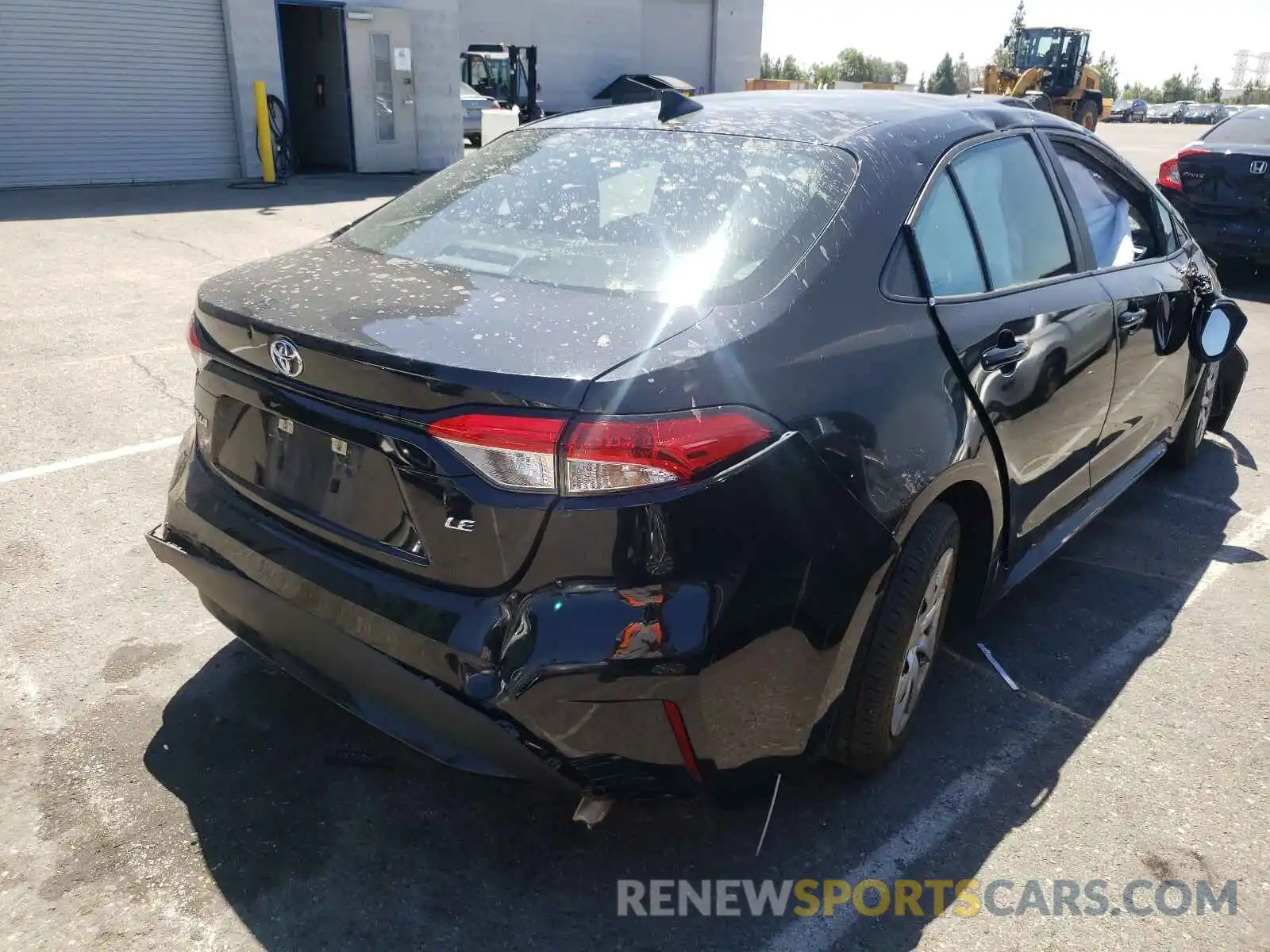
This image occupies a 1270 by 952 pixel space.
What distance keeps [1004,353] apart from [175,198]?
13743 millimetres

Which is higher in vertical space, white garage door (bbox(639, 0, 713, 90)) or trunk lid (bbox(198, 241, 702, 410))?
white garage door (bbox(639, 0, 713, 90))

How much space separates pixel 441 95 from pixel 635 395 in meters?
18.0

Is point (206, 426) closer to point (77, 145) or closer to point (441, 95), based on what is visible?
point (77, 145)

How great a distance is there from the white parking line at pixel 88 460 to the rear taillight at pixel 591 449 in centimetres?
333

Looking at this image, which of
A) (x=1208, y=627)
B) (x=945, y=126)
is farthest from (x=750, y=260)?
(x=1208, y=627)

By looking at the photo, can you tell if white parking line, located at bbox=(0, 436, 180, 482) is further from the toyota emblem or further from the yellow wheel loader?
the yellow wheel loader

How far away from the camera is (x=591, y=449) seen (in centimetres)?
194

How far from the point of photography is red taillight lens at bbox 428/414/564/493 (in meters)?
1.95

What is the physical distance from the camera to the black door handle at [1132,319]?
3.53m

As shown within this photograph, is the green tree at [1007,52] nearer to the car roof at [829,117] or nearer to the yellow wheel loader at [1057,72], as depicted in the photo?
the yellow wheel loader at [1057,72]

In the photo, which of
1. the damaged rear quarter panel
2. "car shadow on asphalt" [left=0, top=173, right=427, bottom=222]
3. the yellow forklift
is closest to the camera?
the damaged rear quarter panel

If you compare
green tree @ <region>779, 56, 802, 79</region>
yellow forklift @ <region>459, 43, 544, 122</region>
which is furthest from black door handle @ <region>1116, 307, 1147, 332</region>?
green tree @ <region>779, 56, 802, 79</region>

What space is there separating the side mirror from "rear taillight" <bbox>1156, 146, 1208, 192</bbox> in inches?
261

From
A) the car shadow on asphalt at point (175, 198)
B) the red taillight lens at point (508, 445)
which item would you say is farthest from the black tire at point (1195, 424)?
the car shadow on asphalt at point (175, 198)
